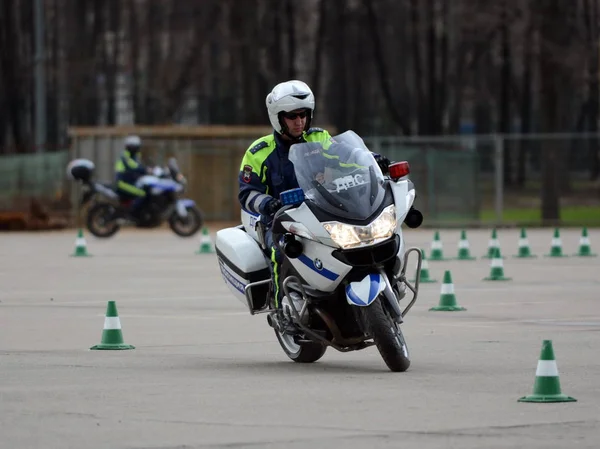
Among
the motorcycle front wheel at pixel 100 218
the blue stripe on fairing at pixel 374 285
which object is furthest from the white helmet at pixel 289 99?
the motorcycle front wheel at pixel 100 218

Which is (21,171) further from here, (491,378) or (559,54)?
(491,378)

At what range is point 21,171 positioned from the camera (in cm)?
4291

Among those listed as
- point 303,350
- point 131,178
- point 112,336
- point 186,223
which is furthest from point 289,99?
point 131,178

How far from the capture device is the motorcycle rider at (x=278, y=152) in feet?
38.6

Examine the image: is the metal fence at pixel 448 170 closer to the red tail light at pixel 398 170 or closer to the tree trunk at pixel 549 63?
the tree trunk at pixel 549 63

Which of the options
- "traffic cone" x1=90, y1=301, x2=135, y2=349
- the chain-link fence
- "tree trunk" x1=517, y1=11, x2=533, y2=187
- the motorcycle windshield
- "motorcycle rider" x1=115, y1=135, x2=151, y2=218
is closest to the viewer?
the motorcycle windshield

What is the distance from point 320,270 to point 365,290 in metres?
0.37

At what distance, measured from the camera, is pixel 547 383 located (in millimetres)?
9430

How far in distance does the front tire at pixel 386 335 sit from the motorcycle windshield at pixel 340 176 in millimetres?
595

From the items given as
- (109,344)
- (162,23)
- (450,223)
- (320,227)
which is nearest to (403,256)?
(320,227)

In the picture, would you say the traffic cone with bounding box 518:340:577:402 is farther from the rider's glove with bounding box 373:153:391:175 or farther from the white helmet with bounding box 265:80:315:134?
the white helmet with bounding box 265:80:315:134

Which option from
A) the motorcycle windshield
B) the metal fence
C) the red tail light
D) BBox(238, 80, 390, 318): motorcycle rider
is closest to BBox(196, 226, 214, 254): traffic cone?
the metal fence

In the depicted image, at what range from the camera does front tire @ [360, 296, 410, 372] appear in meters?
10.9

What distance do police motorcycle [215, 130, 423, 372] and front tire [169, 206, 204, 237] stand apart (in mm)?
21240
